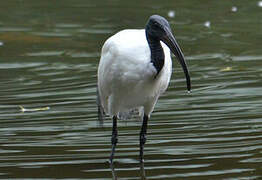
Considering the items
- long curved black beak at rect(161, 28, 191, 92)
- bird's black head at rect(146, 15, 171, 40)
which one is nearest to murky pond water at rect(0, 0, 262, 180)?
long curved black beak at rect(161, 28, 191, 92)

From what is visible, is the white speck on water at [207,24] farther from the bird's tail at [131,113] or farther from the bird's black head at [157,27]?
the bird's black head at [157,27]

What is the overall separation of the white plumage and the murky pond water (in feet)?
1.88

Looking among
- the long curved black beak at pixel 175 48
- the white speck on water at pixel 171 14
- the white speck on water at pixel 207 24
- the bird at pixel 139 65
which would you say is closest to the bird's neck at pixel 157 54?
the bird at pixel 139 65

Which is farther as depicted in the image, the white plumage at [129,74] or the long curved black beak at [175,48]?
the white plumage at [129,74]

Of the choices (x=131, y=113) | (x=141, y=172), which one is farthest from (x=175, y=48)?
(x=131, y=113)

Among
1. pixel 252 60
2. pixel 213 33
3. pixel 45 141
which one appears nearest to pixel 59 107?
pixel 45 141

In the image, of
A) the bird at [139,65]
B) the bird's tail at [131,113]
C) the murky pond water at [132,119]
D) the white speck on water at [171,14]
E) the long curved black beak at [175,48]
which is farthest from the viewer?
the white speck on water at [171,14]

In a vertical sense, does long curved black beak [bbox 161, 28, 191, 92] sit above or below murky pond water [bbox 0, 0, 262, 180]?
above

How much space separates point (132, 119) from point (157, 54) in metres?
1.86

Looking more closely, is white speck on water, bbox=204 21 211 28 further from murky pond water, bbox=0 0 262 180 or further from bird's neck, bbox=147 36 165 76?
bird's neck, bbox=147 36 165 76

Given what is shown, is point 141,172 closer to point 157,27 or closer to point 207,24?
point 157,27

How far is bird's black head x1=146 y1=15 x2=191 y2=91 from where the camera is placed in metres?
6.73

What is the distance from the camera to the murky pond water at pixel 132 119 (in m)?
7.25

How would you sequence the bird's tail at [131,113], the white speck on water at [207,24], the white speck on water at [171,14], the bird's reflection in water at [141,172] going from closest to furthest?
1. the bird's reflection in water at [141,172]
2. the bird's tail at [131,113]
3. the white speck on water at [207,24]
4. the white speck on water at [171,14]
